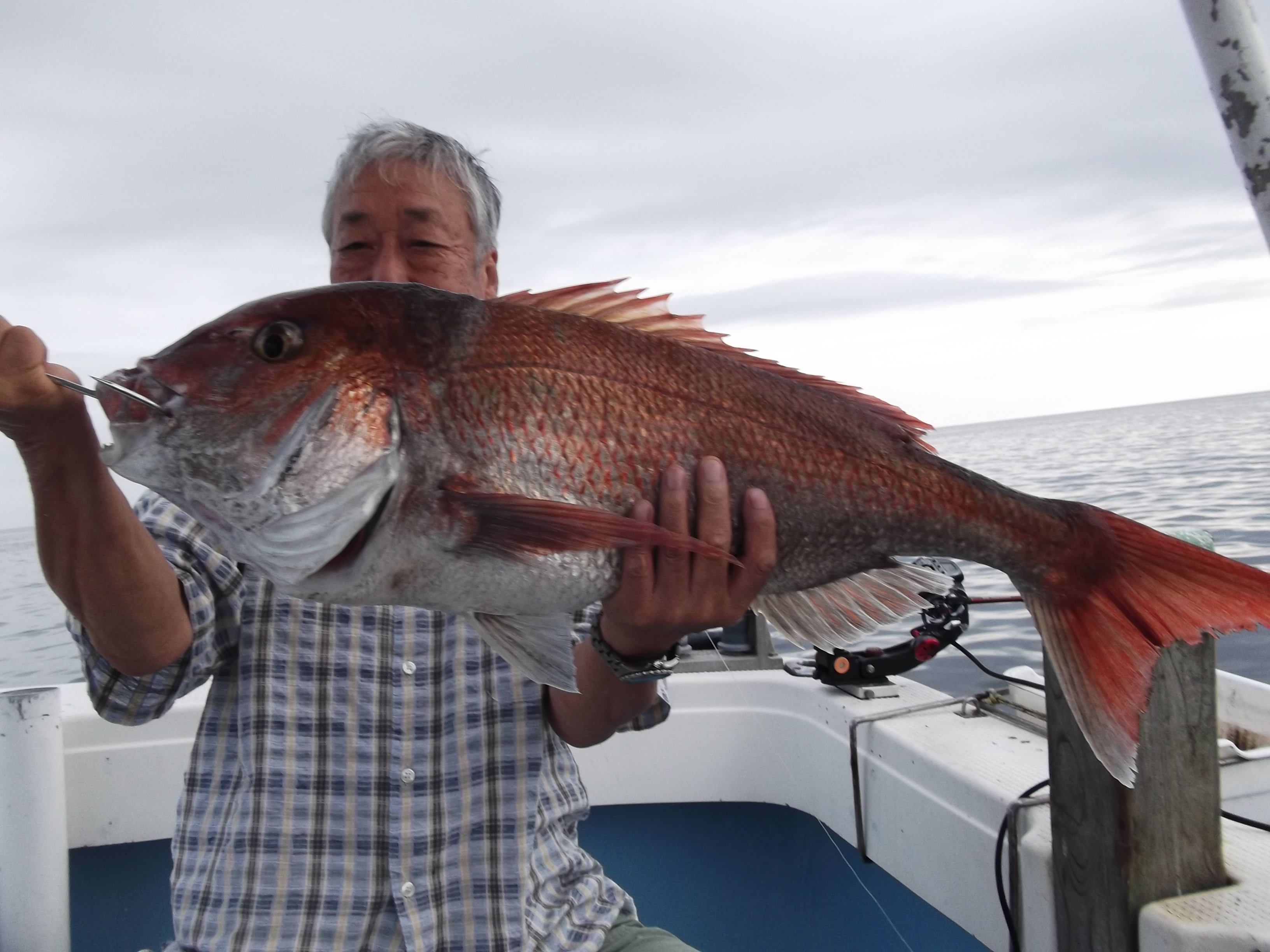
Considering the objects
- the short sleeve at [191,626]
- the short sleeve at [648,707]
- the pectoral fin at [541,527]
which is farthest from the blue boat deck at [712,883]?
the pectoral fin at [541,527]

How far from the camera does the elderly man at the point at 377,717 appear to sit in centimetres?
166

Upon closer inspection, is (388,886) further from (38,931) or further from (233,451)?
(38,931)

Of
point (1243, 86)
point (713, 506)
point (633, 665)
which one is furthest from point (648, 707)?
point (1243, 86)

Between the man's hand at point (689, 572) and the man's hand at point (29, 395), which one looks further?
the man's hand at point (689, 572)

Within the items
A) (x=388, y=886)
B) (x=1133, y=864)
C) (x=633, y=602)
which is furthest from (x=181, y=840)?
(x=1133, y=864)

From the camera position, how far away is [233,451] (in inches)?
47.2

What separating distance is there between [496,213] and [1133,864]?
201 cm

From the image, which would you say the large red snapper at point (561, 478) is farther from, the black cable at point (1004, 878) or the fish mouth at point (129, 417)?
the black cable at point (1004, 878)

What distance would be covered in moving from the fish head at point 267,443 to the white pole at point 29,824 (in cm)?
192

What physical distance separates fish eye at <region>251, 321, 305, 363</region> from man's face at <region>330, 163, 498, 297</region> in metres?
0.74

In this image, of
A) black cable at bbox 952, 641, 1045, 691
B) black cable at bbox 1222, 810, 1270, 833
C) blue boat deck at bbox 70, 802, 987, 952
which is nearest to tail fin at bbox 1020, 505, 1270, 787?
black cable at bbox 1222, 810, 1270, 833

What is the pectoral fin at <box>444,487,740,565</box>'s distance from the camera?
1227mm

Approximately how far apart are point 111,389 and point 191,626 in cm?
76

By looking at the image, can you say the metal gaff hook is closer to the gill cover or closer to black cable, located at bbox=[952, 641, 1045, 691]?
the gill cover
